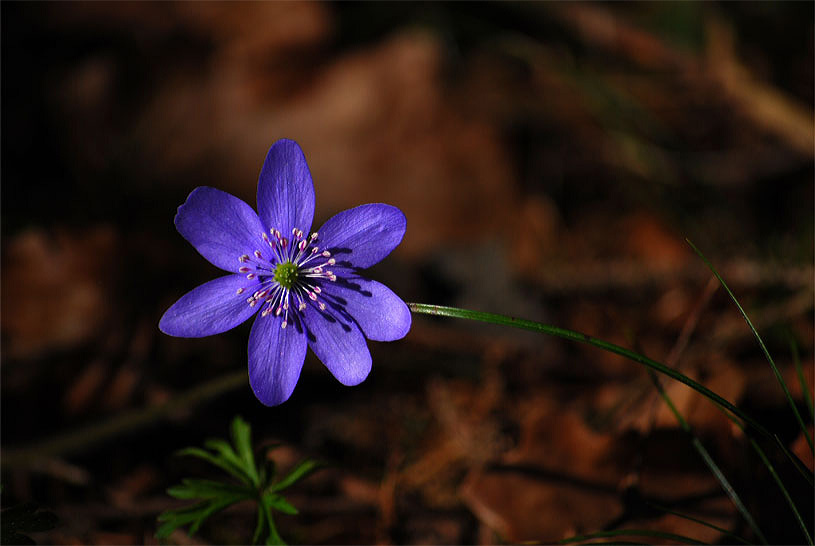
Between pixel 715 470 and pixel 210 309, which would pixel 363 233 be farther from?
pixel 715 470

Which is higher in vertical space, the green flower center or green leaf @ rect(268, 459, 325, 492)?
the green flower center

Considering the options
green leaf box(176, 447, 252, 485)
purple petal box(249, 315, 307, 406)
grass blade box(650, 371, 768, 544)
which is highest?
purple petal box(249, 315, 307, 406)

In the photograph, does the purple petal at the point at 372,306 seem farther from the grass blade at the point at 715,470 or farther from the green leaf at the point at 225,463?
the grass blade at the point at 715,470

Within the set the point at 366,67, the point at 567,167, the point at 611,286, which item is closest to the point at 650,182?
the point at 567,167

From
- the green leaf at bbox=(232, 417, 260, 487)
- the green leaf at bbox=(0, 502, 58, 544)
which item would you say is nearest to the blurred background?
the green leaf at bbox=(232, 417, 260, 487)

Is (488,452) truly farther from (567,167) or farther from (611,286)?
(567,167)

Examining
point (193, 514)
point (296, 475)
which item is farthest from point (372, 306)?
point (193, 514)

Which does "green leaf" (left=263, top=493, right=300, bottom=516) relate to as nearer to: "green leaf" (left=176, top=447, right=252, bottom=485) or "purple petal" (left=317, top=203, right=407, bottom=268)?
"green leaf" (left=176, top=447, right=252, bottom=485)
